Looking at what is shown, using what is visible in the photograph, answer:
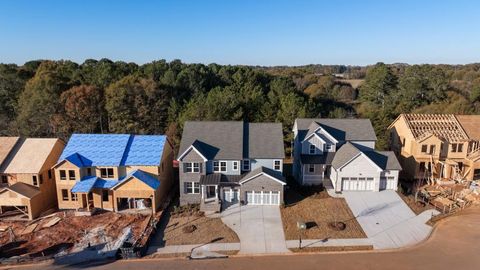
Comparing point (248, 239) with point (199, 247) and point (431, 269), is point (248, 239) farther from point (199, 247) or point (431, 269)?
point (431, 269)

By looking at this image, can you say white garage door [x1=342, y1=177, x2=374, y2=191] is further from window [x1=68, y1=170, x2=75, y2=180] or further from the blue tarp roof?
window [x1=68, y1=170, x2=75, y2=180]

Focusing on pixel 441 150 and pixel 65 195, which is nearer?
pixel 65 195

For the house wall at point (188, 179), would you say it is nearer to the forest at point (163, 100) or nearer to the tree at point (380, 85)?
the forest at point (163, 100)

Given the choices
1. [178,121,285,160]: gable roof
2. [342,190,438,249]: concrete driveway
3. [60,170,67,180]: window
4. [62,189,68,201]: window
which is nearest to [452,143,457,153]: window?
[342,190,438,249]: concrete driveway

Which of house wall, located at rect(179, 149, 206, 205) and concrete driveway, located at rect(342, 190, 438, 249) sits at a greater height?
house wall, located at rect(179, 149, 206, 205)

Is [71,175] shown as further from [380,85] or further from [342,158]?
[380,85]

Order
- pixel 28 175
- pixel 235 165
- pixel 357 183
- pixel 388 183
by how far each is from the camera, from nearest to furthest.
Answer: pixel 28 175 → pixel 235 165 → pixel 357 183 → pixel 388 183

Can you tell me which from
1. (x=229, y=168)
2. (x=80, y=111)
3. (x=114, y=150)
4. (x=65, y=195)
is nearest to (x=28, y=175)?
(x=65, y=195)
